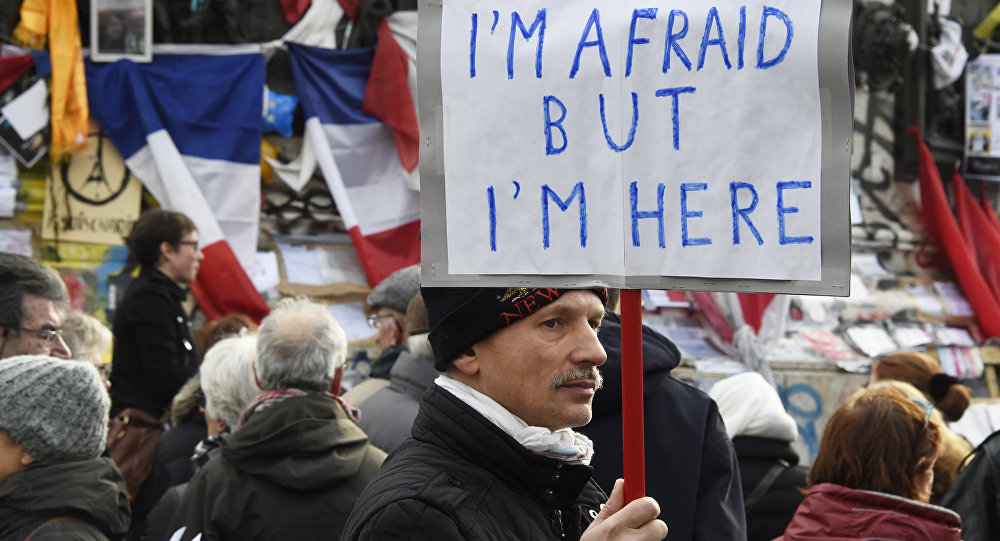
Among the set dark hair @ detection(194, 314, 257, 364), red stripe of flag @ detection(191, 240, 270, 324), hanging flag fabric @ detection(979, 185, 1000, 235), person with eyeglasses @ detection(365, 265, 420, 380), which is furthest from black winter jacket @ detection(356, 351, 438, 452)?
hanging flag fabric @ detection(979, 185, 1000, 235)

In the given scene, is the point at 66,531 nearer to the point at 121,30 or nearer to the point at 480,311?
the point at 480,311

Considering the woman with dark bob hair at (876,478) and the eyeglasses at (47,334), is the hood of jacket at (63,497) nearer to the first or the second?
the eyeglasses at (47,334)

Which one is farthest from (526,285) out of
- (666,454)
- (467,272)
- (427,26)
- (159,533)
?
(159,533)

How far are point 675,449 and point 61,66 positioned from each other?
6211 millimetres

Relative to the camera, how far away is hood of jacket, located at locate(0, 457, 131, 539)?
2.49 meters

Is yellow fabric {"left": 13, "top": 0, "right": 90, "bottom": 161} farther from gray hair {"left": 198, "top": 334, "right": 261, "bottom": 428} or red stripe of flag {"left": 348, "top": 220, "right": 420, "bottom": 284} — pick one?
gray hair {"left": 198, "top": 334, "right": 261, "bottom": 428}

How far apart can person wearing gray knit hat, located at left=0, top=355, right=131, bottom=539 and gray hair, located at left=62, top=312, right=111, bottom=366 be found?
4.53 ft

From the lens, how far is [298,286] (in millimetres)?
8227

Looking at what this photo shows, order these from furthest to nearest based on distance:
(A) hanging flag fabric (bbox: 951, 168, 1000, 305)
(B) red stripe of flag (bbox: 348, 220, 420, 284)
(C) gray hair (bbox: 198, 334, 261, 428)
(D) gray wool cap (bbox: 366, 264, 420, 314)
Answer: (A) hanging flag fabric (bbox: 951, 168, 1000, 305), (B) red stripe of flag (bbox: 348, 220, 420, 284), (D) gray wool cap (bbox: 366, 264, 420, 314), (C) gray hair (bbox: 198, 334, 261, 428)

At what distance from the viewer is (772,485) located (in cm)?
349

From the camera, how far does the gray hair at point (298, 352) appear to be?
10.3 feet

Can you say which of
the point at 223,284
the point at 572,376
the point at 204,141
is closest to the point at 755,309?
the point at 223,284

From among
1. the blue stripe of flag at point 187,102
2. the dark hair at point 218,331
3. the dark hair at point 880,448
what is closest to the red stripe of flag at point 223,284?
the blue stripe of flag at point 187,102

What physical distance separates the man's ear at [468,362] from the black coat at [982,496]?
2139 millimetres
